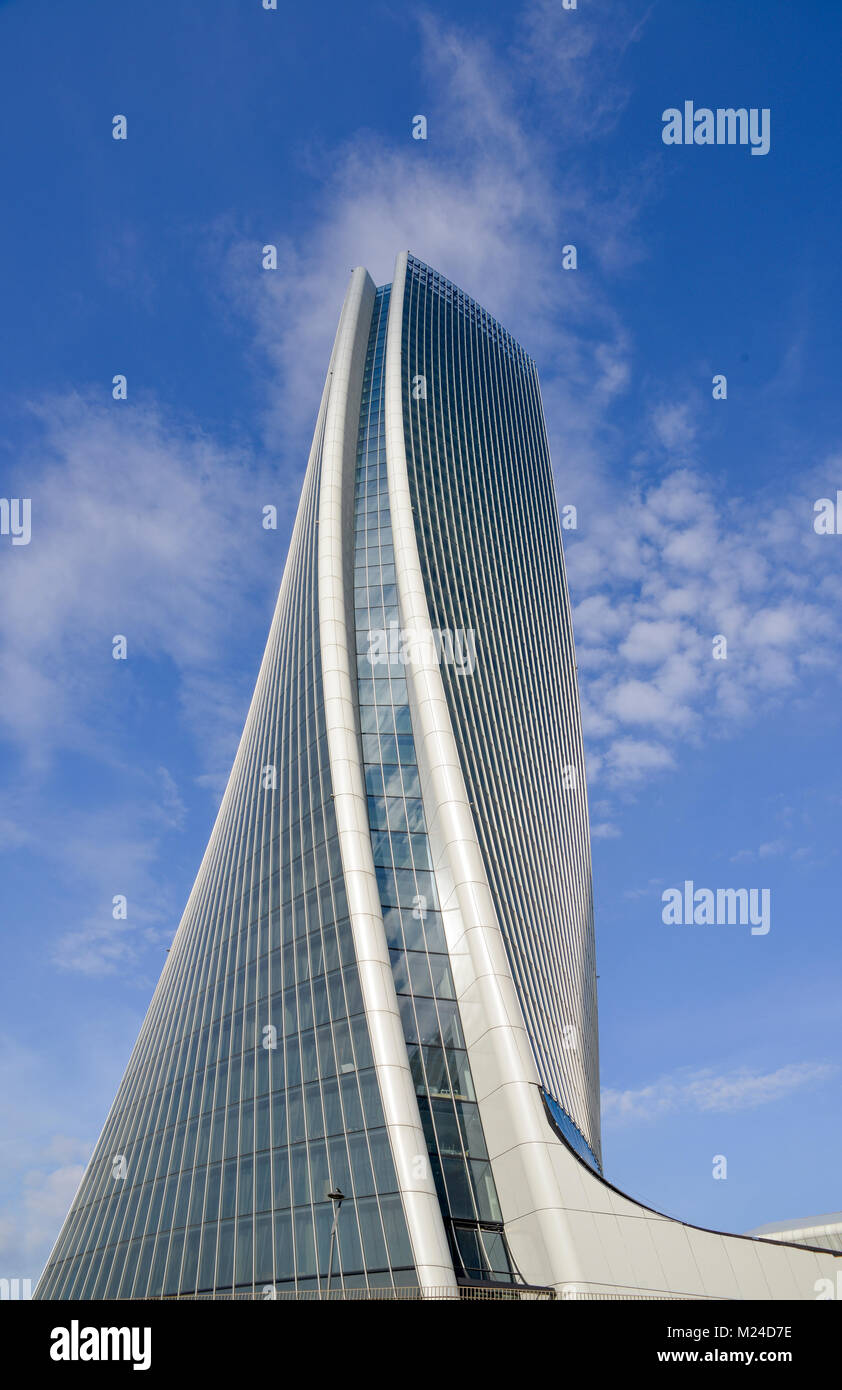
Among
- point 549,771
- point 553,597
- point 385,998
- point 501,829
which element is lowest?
point 385,998

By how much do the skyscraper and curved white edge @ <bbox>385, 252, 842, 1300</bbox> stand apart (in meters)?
0.09

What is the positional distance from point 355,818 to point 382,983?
698cm

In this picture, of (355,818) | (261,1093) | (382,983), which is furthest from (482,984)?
(261,1093)

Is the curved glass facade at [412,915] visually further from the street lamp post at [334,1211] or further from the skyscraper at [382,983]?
the street lamp post at [334,1211]

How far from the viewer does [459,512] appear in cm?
5569

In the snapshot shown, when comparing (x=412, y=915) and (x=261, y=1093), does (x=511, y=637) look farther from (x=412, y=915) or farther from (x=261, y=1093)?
(x=261, y=1093)

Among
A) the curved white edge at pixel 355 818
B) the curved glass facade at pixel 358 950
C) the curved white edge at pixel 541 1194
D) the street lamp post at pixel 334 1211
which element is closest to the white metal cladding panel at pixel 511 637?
the curved glass facade at pixel 358 950

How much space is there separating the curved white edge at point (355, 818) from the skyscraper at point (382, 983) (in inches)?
4.3

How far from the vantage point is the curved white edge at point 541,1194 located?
25.2 m

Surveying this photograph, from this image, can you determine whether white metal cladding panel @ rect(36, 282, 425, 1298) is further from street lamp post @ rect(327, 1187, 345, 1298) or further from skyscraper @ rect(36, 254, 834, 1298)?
street lamp post @ rect(327, 1187, 345, 1298)

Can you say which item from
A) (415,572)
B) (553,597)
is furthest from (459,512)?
(553,597)

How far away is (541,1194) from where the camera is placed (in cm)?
2598

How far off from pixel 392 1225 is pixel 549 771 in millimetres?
39920
